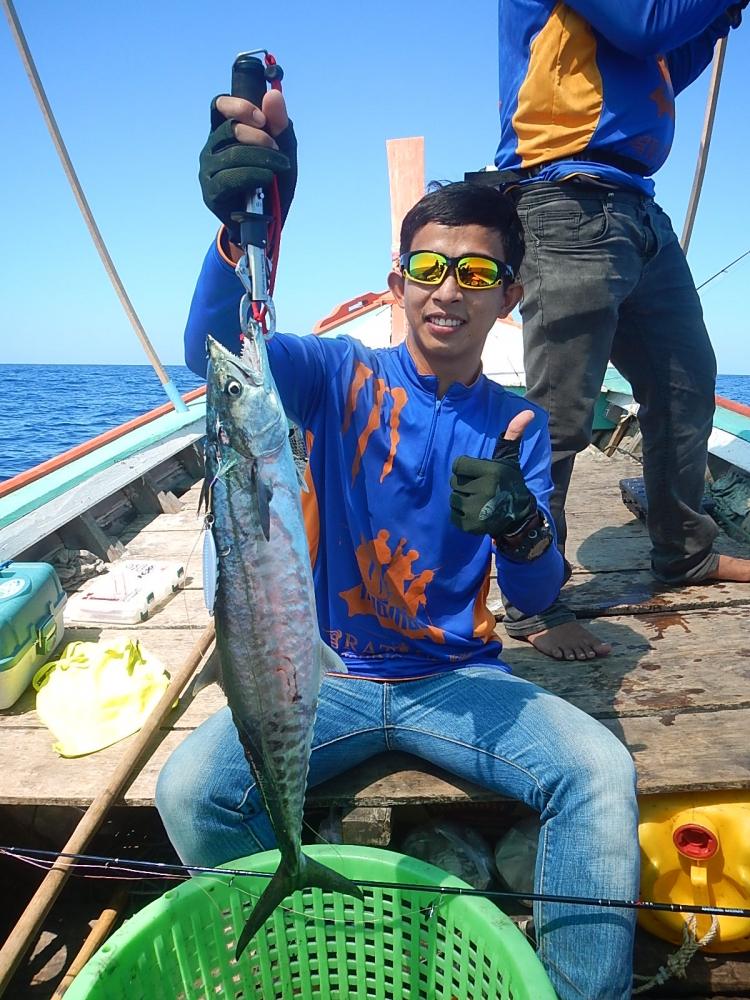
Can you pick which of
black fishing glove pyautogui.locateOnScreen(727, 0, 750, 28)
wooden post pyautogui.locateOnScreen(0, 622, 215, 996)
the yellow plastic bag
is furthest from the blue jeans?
black fishing glove pyautogui.locateOnScreen(727, 0, 750, 28)

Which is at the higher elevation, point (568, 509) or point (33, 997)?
point (568, 509)

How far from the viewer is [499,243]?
246cm

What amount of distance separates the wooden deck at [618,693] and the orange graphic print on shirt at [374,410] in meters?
1.07

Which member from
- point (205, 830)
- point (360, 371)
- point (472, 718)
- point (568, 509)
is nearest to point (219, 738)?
point (205, 830)

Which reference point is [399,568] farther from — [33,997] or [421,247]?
[33,997]

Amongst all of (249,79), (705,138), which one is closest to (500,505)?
(249,79)

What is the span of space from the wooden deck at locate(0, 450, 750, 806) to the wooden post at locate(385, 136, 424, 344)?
5012mm

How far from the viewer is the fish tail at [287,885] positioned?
A: 1.73 metres

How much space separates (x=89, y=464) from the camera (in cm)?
516

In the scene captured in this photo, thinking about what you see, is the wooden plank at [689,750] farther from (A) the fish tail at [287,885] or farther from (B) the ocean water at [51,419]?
(B) the ocean water at [51,419]

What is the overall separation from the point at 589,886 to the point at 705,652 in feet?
5.25

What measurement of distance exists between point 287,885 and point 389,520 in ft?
3.80

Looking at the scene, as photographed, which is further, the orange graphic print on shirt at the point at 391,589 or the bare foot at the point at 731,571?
the bare foot at the point at 731,571

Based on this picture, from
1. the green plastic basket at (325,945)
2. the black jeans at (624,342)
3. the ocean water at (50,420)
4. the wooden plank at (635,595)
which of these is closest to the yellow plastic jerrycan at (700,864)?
the green plastic basket at (325,945)
